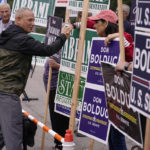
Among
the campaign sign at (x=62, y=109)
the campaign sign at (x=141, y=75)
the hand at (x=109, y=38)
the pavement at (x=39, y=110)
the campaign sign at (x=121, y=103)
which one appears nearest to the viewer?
the campaign sign at (x=141, y=75)

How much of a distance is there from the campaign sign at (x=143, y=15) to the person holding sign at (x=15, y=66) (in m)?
1.86

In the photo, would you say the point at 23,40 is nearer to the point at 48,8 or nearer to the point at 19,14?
the point at 19,14

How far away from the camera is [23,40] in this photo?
486cm

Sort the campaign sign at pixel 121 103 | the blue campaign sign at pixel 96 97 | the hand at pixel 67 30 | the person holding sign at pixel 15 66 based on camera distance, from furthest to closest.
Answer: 1. the hand at pixel 67 30
2. the person holding sign at pixel 15 66
3. the blue campaign sign at pixel 96 97
4. the campaign sign at pixel 121 103

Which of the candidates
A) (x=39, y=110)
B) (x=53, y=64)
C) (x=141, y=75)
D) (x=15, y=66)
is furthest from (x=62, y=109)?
(x=39, y=110)

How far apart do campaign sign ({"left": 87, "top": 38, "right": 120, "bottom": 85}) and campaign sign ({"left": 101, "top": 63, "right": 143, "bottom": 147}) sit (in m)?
0.43

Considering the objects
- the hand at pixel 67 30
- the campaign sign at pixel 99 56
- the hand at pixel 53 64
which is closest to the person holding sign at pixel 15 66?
the hand at pixel 67 30

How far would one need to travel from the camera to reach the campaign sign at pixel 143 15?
10.2 ft

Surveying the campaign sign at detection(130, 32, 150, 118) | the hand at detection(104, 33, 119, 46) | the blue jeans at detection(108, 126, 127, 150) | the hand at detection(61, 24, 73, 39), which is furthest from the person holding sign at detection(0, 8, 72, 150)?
the campaign sign at detection(130, 32, 150, 118)

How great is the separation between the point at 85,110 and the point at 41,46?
0.86 metres

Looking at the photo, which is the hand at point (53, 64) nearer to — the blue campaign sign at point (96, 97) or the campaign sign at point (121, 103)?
the blue campaign sign at point (96, 97)

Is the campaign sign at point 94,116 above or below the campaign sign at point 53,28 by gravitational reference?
below

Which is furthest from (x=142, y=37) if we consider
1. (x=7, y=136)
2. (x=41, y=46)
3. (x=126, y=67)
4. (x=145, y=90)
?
(x=7, y=136)

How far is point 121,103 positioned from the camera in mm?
3883
